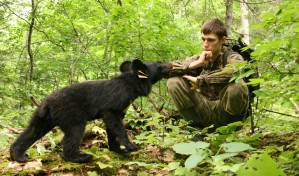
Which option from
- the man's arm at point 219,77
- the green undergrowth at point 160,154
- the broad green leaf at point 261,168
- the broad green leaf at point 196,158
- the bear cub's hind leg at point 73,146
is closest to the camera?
the broad green leaf at point 261,168

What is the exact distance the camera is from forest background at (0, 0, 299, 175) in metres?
2.23

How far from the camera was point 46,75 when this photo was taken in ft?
40.3

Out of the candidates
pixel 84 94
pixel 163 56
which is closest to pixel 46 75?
pixel 163 56

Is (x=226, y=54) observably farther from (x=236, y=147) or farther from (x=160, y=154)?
(x=236, y=147)

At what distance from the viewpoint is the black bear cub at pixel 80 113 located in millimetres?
3850

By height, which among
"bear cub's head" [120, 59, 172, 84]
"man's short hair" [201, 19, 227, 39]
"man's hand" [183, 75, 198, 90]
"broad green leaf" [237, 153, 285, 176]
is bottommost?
"broad green leaf" [237, 153, 285, 176]

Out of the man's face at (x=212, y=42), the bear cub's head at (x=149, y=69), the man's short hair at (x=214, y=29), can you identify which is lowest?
the bear cub's head at (x=149, y=69)

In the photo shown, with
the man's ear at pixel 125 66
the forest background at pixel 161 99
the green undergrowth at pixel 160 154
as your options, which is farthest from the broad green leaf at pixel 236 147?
the man's ear at pixel 125 66

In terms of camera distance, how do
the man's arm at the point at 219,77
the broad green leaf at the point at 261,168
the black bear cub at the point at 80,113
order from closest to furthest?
the broad green leaf at the point at 261,168 → the black bear cub at the point at 80,113 → the man's arm at the point at 219,77

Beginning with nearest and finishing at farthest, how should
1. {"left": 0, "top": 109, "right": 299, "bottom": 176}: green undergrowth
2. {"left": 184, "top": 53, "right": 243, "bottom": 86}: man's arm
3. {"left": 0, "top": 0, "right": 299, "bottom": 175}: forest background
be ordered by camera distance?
{"left": 0, "top": 0, "right": 299, "bottom": 175}: forest background
{"left": 0, "top": 109, "right": 299, "bottom": 176}: green undergrowth
{"left": 184, "top": 53, "right": 243, "bottom": 86}: man's arm

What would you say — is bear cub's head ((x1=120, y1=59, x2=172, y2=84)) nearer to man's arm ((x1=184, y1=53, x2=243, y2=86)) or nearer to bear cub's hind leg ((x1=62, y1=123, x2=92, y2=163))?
man's arm ((x1=184, y1=53, x2=243, y2=86))

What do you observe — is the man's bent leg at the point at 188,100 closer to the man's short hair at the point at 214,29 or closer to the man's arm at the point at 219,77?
the man's arm at the point at 219,77

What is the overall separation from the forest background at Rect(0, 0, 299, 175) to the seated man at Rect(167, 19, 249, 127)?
26cm

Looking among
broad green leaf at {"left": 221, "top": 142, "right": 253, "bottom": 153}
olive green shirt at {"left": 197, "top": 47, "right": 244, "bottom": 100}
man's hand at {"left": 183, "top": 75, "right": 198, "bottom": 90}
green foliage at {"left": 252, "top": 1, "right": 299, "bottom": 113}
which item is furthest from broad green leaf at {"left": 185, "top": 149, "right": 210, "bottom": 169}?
man's hand at {"left": 183, "top": 75, "right": 198, "bottom": 90}
